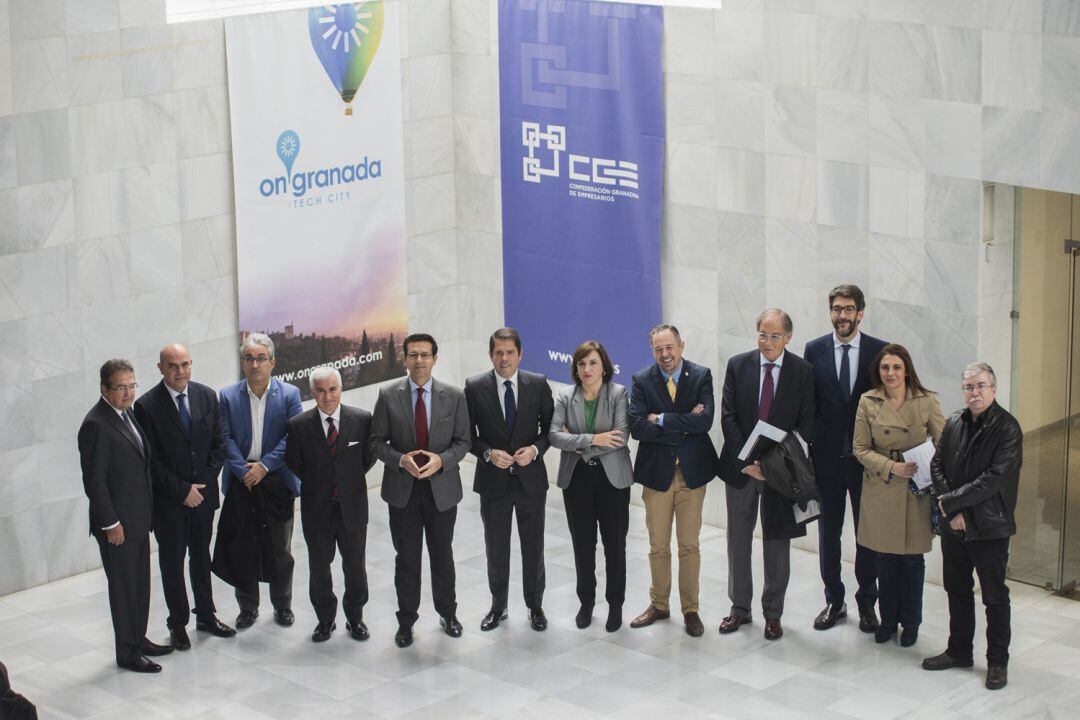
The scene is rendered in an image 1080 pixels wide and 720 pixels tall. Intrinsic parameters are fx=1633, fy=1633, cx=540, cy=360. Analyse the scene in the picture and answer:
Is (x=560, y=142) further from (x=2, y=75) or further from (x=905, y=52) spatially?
(x=2, y=75)

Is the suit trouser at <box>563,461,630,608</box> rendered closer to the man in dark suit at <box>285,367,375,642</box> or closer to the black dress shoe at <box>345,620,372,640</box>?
the man in dark suit at <box>285,367,375,642</box>

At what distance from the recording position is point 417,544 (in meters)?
8.96

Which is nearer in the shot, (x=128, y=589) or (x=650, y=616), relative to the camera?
(x=128, y=589)

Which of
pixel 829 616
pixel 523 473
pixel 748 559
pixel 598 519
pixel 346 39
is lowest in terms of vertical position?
pixel 829 616

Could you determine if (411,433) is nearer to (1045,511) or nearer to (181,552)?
(181,552)

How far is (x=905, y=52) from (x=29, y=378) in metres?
5.55

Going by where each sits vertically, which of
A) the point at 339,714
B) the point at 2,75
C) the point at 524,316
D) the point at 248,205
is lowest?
the point at 339,714

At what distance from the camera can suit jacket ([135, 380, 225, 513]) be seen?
342 inches

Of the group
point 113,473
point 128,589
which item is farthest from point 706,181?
point 128,589

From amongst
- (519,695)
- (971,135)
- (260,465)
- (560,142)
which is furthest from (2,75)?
(971,135)

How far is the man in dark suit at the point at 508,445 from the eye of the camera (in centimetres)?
885

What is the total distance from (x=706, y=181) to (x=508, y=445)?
106 inches

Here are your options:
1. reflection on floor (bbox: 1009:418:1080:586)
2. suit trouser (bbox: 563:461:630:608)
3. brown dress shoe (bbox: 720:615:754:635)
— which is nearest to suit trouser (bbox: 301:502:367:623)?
suit trouser (bbox: 563:461:630:608)

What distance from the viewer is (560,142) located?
37.3 feet
